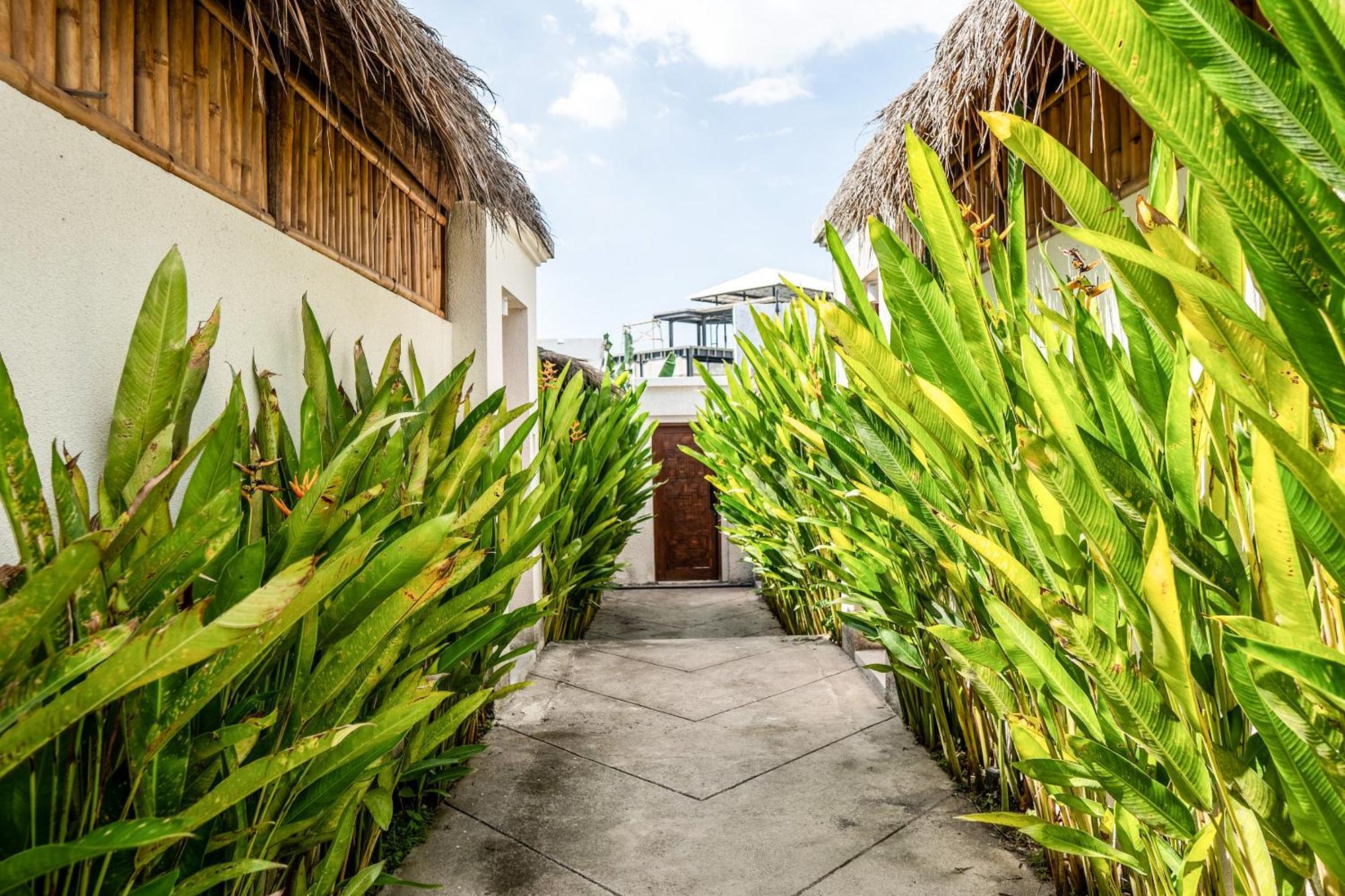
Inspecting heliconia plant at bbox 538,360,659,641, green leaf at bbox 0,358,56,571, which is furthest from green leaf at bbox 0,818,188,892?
heliconia plant at bbox 538,360,659,641

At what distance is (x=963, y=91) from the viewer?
224 cm

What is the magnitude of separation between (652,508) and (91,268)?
8.19m

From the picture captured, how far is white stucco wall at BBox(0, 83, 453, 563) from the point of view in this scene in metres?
1.16

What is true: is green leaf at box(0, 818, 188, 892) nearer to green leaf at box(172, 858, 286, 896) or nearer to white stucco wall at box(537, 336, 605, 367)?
green leaf at box(172, 858, 286, 896)

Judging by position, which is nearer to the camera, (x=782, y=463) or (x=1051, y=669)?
(x=1051, y=669)

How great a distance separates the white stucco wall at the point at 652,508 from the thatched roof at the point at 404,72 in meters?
6.27

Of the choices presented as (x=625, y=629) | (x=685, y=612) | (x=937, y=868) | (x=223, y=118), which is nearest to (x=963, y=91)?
(x=223, y=118)

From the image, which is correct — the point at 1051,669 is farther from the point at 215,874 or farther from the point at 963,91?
the point at 963,91

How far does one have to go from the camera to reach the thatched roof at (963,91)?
78.8 inches

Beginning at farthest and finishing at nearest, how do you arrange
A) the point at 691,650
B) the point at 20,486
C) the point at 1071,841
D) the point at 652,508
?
the point at 652,508 < the point at 691,650 < the point at 1071,841 < the point at 20,486

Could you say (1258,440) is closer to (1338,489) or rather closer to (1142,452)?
(1338,489)

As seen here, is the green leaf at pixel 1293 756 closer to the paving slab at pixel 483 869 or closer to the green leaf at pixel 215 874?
the green leaf at pixel 215 874

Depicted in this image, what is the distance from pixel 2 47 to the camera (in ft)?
3.70

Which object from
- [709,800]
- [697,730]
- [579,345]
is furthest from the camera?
[579,345]
